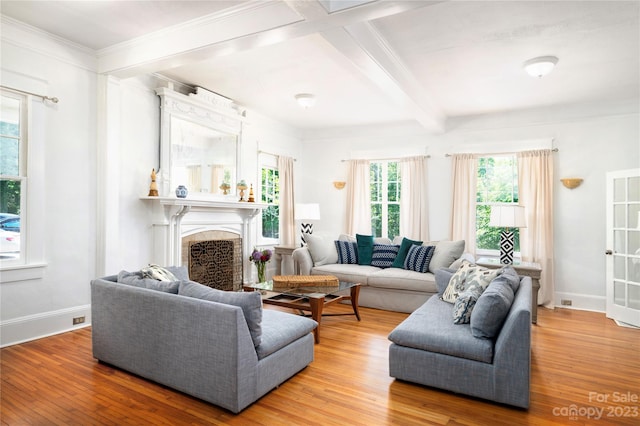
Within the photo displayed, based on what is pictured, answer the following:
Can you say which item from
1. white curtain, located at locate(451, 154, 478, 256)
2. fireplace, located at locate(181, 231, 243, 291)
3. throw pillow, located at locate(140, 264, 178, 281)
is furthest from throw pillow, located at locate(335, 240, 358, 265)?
throw pillow, located at locate(140, 264, 178, 281)

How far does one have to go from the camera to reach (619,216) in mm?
4613

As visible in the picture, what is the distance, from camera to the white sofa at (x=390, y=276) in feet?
15.3

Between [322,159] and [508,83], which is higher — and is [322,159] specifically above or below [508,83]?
below

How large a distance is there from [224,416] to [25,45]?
3635 mm

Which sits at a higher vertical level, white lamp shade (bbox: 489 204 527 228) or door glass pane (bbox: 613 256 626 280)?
white lamp shade (bbox: 489 204 527 228)

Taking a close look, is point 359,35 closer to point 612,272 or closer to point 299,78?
point 299,78

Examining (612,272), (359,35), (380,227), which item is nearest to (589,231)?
(612,272)

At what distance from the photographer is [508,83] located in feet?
14.7

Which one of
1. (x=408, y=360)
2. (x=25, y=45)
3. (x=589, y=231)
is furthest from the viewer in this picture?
(x=589, y=231)

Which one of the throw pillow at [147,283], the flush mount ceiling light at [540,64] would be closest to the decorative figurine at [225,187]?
the throw pillow at [147,283]

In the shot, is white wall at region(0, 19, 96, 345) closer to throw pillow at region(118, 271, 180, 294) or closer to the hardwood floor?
the hardwood floor

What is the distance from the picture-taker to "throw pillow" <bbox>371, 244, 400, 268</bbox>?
5.34 meters

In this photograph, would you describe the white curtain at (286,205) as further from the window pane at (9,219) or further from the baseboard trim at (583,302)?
the baseboard trim at (583,302)

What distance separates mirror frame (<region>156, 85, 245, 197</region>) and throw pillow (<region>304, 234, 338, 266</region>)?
140 cm
